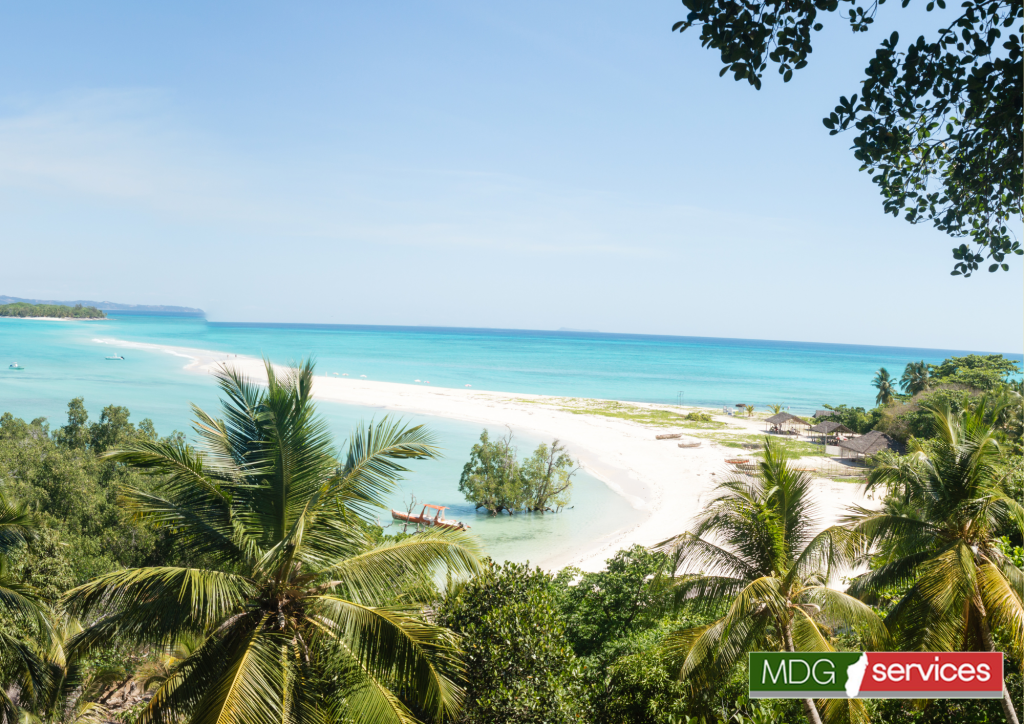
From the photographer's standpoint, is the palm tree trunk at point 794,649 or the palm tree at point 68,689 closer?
the palm tree trunk at point 794,649

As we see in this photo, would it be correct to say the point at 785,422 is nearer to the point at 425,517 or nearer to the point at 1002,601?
the point at 425,517

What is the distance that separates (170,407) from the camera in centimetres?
4206

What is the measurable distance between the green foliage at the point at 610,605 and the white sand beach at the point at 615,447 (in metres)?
2.73

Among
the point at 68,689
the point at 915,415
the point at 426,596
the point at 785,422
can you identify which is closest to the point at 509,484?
the point at 68,689

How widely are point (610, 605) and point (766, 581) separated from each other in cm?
572

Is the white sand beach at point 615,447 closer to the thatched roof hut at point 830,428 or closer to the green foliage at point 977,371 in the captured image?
the thatched roof hut at point 830,428

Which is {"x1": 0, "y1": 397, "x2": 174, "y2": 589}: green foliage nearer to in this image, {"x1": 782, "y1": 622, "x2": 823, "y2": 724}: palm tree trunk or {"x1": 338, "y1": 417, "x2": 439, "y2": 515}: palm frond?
{"x1": 338, "y1": 417, "x2": 439, "y2": 515}: palm frond

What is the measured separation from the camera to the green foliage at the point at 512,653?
21.5ft

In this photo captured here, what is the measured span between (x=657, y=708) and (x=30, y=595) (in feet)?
26.1

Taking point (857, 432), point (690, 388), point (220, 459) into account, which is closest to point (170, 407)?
point (220, 459)

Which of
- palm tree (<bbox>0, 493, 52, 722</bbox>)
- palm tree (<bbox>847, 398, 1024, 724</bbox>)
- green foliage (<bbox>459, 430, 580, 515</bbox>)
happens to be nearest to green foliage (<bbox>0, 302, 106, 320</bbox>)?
green foliage (<bbox>459, 430, 580, 515</bbox>)

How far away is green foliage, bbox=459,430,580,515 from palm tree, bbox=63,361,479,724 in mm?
18458

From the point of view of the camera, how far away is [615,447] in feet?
118

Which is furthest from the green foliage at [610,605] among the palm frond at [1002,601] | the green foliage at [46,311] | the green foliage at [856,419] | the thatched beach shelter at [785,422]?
the green foliage at [46,311]
